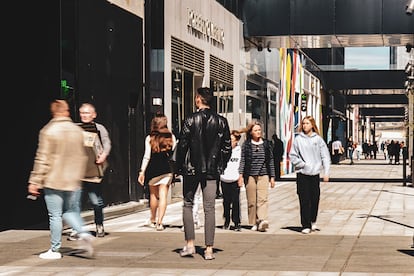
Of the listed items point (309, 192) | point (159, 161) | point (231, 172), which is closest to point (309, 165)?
point (309, 192)

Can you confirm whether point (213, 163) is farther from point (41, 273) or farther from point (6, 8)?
point (6, 8)

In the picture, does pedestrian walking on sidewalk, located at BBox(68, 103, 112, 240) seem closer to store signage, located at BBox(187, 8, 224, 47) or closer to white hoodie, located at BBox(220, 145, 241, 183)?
white hoodie, located at BBox(220, 145, 241, 183)

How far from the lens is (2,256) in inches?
422

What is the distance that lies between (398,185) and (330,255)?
19.4 m

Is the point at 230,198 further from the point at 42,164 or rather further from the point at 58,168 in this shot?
the point at 42,164

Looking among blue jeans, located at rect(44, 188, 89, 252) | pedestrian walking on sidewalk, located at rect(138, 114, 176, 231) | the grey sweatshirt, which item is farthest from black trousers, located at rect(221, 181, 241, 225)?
blue jeans, located at rect(44, 188, 89, 252)

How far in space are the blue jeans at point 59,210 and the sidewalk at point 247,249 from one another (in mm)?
336

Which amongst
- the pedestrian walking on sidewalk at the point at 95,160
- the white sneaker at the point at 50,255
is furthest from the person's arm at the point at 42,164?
the pedestrian walking on sidewalk at the point at 95,160

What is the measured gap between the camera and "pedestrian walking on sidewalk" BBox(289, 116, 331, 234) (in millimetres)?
13836

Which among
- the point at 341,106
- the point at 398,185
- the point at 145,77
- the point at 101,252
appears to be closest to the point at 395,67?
the point at 341,106

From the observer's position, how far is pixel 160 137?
13914mm

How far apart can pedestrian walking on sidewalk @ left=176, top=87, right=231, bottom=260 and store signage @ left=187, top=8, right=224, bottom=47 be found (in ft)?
37.3

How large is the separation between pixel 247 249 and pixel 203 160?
155cm

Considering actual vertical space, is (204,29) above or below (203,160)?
above
